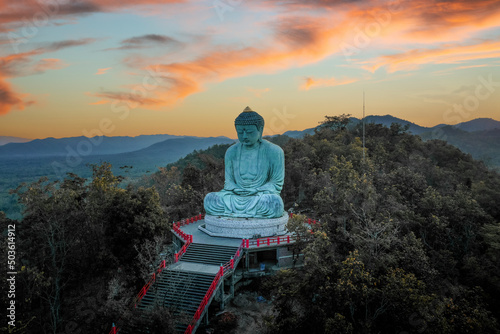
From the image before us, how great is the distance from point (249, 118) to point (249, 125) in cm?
36

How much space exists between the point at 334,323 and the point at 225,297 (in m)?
5.73

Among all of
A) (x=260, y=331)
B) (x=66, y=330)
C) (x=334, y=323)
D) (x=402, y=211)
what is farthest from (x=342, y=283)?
(x=66, y=330)

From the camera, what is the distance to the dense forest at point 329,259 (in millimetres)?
11383

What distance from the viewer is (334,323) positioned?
10711 mm

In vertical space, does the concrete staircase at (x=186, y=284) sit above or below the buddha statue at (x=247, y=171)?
below

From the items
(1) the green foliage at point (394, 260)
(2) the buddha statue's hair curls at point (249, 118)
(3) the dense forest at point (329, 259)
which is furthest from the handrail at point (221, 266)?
(2) the buddha statue's hair curls at point (249, 118)

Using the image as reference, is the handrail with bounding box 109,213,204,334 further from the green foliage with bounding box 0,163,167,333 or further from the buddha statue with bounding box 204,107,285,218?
the buddha statue with bounding box 204,107,285,218

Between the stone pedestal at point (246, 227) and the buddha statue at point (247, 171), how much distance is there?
0.56m

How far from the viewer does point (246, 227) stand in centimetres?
1773

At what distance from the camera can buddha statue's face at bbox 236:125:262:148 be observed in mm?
19562

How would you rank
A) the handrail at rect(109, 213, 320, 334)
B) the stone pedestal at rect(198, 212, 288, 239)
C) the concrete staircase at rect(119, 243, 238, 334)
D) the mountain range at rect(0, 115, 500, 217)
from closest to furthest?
the concrete staircase at rect(119, 243, 238, 334) < the handrail at rect(109, 213, 320, 334) < the stone pedestal at rect(198, 212, 288, 239) < the mountain range at rect(0, 115, 500, 217)

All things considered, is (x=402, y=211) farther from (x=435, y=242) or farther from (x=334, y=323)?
(x=334, y=323)

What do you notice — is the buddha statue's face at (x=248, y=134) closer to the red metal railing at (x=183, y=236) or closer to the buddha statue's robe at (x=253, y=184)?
the buddha statue's robe at (x=253, y=184)

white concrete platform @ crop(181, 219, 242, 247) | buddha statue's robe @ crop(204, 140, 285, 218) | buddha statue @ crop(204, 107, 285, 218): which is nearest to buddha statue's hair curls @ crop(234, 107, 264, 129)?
buddha statue @ crop(204, 107, 285, 218)
